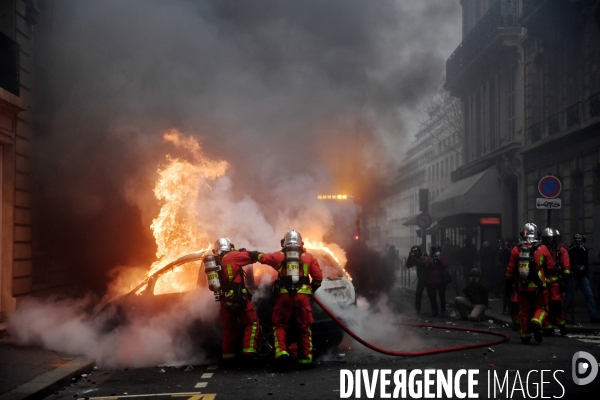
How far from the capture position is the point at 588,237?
18062mm

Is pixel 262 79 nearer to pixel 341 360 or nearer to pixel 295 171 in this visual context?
pixel 295 171

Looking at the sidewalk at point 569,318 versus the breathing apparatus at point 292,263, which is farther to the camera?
the sidewalk at point 569,318

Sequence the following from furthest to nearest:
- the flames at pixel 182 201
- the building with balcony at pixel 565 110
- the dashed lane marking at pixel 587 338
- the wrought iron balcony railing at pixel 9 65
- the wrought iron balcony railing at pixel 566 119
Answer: the building with balcony at pixel 565 110 < the wrought iron balcony railing at pixel 566 119 < the wrought iron balcony railing at pixel 9 65 < the flames at pixel 182 201 < the dashed lane marking at pixel 587 338

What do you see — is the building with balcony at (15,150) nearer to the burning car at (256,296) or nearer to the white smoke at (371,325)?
the burning car at (256,296)

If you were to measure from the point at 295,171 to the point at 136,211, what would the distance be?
3595 mm

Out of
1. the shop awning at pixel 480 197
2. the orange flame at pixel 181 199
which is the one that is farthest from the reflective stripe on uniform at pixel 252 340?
the shop awning at pixel 480 197

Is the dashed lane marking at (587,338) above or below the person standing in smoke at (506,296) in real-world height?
below

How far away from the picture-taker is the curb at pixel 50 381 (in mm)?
7090

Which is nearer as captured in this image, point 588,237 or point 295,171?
point 295,171

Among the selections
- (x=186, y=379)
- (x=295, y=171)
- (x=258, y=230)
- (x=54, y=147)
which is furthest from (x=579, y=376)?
(x=54, y=147)

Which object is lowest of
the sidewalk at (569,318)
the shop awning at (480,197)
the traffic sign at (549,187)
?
the sidewalk at (569,318)

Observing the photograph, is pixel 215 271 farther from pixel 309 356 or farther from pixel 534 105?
pixel 534 105

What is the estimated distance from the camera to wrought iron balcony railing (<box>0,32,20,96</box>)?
13.1m

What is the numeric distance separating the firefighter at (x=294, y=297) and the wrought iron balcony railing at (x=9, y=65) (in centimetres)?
722
